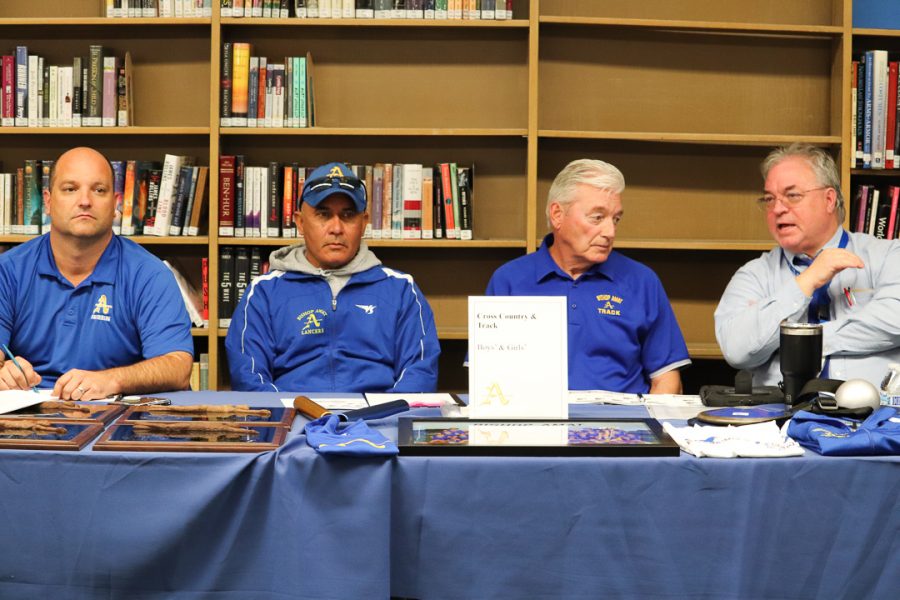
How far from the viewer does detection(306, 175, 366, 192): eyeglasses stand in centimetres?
288

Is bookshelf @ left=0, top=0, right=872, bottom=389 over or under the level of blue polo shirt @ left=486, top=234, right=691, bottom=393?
over

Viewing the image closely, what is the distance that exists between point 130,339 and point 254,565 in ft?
3.84

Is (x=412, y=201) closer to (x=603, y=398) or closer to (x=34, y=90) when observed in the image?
(x=34, y=90)

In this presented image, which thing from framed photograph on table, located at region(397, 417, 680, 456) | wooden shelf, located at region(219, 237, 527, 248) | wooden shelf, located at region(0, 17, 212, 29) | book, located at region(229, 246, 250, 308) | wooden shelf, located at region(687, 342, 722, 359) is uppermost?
wooden shelf, located at region(0, 17, 212, 29)

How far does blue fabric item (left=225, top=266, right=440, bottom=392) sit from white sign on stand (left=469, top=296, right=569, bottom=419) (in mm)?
873

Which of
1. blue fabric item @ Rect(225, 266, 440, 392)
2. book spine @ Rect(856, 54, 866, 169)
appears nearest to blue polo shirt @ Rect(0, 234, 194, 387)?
blue fabric item @ Rect(225, 266, 440, 392)

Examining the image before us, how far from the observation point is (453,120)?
4031 mm

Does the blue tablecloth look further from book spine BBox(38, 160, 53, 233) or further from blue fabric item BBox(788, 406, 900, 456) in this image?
book spine BBox(38, 160, 53, 233)

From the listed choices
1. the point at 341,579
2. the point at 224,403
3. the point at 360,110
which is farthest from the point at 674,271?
the point at 341,579

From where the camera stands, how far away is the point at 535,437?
1.73 meters

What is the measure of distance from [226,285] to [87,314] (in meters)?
1.23

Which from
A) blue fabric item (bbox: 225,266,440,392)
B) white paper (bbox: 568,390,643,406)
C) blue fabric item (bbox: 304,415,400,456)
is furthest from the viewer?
blue fabric item (bbox: 225,266,440,392)

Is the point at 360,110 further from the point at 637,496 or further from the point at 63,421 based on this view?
the point at 637,496

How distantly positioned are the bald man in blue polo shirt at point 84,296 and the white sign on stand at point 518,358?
0.94 m
